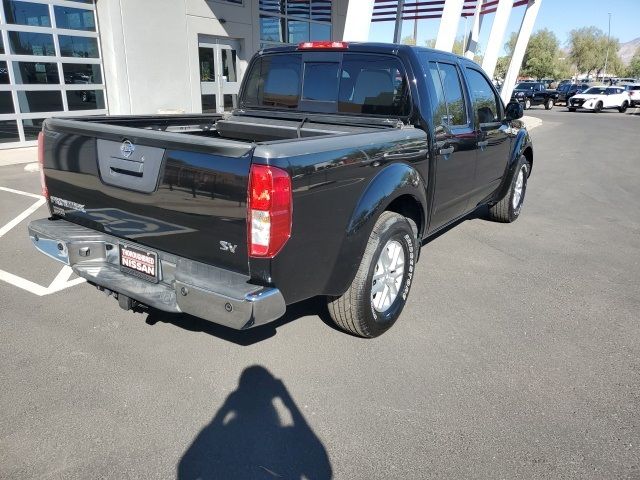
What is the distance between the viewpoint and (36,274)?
4.53 m

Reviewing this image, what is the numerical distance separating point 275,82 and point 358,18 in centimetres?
634

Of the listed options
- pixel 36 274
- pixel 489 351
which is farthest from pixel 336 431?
pixel 36 274

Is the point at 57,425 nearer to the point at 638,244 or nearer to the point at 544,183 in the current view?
the point at 638,244

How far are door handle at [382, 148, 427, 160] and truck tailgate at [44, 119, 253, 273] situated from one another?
1172 mm

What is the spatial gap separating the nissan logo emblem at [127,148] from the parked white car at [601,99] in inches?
1415

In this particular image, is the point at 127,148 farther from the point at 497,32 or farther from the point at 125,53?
the point at 497,32

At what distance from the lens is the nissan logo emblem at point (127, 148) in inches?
112

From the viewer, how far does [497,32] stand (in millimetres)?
19406

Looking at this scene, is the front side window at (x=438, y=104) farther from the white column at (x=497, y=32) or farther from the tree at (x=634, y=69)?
the tree at (x=634, y=69)

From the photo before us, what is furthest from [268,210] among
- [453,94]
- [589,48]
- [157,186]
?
[589,48]

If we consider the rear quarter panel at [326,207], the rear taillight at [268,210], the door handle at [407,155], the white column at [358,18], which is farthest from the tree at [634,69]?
the rear taillight at [268,210]

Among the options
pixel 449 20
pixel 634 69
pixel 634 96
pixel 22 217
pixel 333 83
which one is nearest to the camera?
pixel 333 83

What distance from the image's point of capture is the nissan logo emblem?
2.85 m

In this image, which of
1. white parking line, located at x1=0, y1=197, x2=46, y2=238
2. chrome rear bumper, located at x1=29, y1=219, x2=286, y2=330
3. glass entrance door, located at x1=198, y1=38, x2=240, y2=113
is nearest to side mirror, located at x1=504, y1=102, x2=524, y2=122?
chrome rear bumper, located at x1=29, y1=219, x2=286, y2=330
